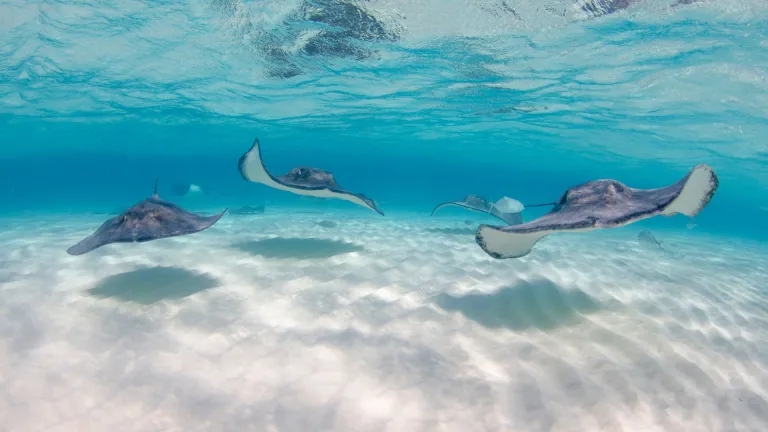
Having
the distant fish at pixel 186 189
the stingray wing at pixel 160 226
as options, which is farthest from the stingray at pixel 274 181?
the distant fish at pixel 186 189

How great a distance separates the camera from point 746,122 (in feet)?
63.2

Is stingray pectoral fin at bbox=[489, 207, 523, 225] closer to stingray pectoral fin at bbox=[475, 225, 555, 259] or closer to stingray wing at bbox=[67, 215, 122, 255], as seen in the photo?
stingray pectoral fin at bbox=[475, 225, 555, 259]

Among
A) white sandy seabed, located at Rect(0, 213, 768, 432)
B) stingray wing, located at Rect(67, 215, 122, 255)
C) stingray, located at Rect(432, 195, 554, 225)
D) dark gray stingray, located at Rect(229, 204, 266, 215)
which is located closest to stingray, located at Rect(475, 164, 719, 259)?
white sandy seabed, located at Rect(0, 213, 768, 432)

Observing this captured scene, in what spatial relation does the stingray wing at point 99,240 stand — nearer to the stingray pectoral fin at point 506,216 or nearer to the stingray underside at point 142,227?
the stingray underside at point 142,227

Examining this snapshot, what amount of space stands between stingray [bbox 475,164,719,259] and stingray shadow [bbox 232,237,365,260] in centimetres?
482

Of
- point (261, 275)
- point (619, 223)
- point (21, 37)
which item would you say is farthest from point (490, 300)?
point (21, 37)

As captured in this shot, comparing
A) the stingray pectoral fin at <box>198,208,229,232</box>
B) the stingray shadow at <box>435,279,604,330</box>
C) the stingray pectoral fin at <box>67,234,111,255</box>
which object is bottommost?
the stingray shadow at <box>435,279,604,330</box>

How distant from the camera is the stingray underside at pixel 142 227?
4938 mm

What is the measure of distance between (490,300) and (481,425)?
304 cm

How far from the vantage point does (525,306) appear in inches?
230

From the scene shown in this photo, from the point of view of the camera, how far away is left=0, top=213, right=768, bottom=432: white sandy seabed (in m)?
3.20

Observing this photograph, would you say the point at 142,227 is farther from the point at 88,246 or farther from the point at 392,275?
the point at 392,275

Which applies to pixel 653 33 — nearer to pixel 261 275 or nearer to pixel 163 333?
pixel 261 275

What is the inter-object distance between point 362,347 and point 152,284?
3.93 meters
